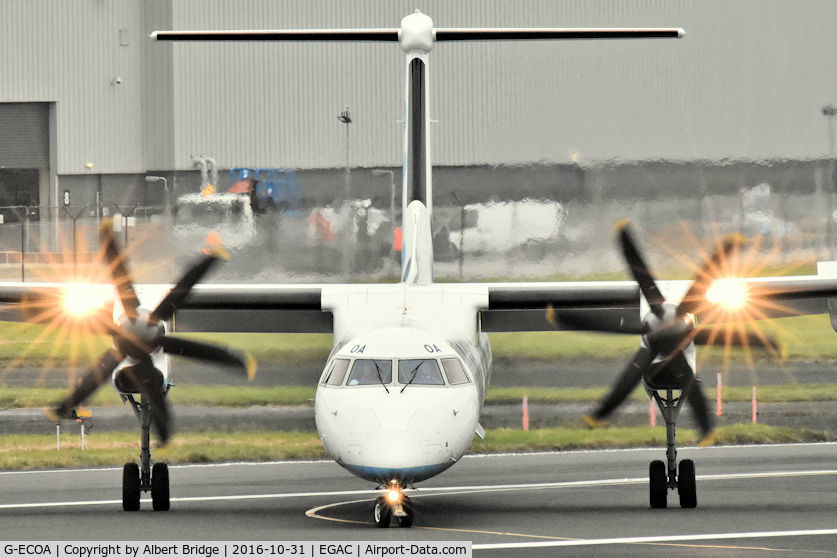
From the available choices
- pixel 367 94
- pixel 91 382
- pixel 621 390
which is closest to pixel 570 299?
pixel 621 390

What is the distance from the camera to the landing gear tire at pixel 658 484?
21.7 m

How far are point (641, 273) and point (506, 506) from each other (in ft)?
14.5

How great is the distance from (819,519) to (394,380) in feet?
22.5

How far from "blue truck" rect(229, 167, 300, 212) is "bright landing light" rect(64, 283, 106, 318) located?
2412cm

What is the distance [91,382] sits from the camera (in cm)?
2209

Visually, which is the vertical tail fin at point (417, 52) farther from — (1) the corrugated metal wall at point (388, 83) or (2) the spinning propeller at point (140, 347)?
(1) the corrugated metal wall at point (388, 83)

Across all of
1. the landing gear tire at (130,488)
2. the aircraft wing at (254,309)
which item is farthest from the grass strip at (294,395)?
the landing gear tire at (130,488)

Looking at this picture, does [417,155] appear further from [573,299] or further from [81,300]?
[81,300]

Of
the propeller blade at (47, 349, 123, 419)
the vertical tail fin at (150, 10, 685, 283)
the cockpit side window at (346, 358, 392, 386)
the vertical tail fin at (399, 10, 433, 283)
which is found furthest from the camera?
the vertical tail fin at (399, 10, 433, 283)

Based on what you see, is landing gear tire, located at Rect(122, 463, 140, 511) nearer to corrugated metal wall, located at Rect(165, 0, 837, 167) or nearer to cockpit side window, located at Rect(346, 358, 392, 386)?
cockpit side window, located at Rect(346, 358, 392, 386)

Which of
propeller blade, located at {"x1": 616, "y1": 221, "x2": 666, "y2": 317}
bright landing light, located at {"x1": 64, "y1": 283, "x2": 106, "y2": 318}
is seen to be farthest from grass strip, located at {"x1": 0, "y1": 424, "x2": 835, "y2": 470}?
propeller blade, located at {"x1": 616, "y1": 221, "x2": 666, "y2": 317}

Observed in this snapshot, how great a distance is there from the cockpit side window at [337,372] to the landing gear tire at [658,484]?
5.60 metres

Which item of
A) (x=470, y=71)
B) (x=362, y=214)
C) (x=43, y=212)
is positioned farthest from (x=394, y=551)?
(x=43, y=212)

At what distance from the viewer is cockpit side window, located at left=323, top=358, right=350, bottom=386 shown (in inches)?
759
